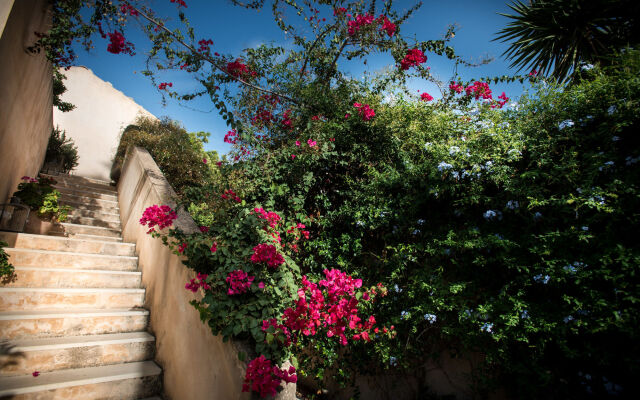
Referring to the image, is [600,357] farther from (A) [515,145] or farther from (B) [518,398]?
(A) [515,145]

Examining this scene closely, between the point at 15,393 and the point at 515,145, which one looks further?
the point at 515,145

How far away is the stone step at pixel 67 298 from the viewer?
8.48 ft

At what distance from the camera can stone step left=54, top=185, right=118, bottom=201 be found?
5.20m

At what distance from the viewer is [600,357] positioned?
168 centimetres

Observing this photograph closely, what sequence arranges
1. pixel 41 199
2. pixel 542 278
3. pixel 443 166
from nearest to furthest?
pixel 542 278
pixel 443 166
pixel 41 199

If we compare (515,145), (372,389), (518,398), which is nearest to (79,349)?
(372,389)

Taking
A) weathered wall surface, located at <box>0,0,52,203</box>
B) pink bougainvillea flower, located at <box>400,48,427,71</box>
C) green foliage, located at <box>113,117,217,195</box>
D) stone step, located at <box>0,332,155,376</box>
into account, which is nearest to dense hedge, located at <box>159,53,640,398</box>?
pink bougainvillea flower, located at <box>400,48,427,71</box>

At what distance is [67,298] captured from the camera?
2.82 metres

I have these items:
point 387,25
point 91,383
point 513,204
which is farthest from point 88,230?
point 513,204

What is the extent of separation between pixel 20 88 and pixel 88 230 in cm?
213

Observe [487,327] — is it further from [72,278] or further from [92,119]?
[92,119]

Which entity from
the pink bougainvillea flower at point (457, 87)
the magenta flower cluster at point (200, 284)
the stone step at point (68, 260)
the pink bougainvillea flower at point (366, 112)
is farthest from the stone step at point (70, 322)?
the pink bougainvillea flower at point (457, 87)

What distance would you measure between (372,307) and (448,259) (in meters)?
0.89

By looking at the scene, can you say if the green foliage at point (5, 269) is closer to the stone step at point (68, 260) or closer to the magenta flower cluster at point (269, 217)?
the stone step at point (68, 260)
